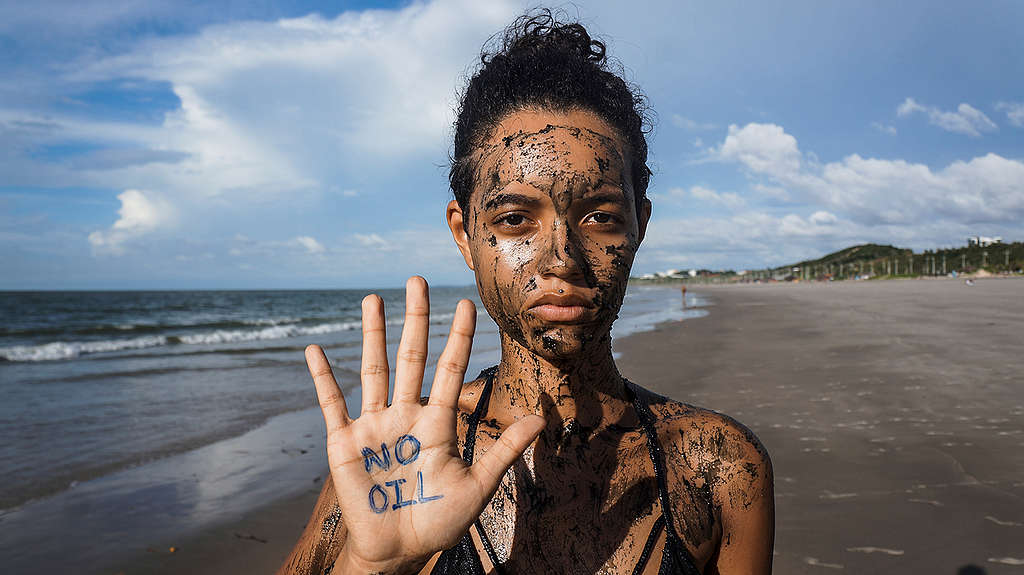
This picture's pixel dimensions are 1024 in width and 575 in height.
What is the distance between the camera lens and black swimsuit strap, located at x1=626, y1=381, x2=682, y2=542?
1599 millimetres

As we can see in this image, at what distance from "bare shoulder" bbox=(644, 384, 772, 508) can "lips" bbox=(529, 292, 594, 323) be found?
51cm

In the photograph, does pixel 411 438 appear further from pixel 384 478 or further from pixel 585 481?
pixel 585 481

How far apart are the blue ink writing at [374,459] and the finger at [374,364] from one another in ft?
0.33

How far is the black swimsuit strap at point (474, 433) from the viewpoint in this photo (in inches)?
61.0

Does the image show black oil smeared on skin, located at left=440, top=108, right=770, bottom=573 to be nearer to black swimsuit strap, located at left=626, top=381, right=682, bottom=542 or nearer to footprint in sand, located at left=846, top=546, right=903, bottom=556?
black swimsuit strap, located at left=626, top=381, right=682, bottom=542

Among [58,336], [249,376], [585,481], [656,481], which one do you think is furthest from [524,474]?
[58,336]

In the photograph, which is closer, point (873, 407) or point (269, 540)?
point (269, 540)

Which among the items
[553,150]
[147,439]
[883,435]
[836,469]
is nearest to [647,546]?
[553,150]

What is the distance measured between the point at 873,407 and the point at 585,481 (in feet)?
24.1

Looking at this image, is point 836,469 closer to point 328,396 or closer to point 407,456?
point 407,456

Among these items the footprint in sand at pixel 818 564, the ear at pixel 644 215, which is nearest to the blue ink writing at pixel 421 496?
the ear at pixel 644 215

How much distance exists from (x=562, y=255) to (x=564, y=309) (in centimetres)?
15

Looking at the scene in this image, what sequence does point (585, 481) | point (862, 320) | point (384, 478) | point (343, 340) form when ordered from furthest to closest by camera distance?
point (343, 340), point (862, 320), point (585, 481), point (384, 478)

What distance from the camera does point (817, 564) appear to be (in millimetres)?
3816
